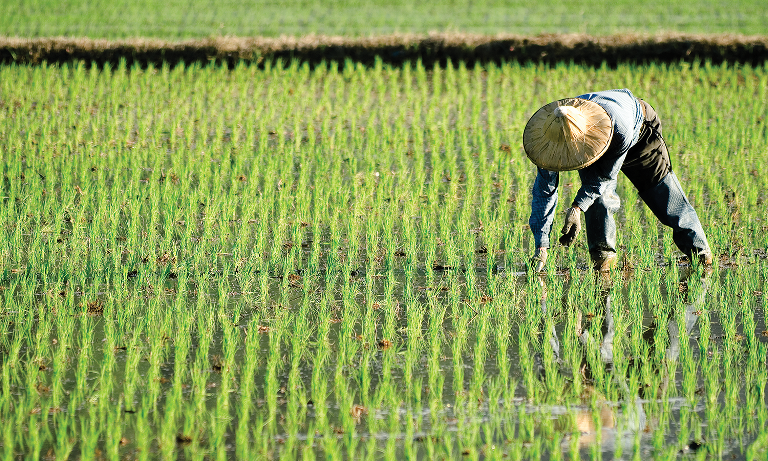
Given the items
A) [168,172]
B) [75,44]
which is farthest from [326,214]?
[75,44]

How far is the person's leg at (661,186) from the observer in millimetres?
4746

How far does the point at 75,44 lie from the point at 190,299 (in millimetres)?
7014

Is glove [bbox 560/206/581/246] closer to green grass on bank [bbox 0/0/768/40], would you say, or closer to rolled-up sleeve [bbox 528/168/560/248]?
rolled-up sleeve [bbox 528/168/560/248]

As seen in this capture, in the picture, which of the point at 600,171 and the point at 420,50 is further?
the point at 420,50

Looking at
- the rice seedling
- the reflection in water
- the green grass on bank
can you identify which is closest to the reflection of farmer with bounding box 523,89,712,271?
the rice seedling

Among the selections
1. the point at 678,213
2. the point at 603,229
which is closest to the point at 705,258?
the point at 678,213

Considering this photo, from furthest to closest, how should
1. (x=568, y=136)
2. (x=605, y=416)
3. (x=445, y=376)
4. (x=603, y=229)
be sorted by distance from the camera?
(x=603, y=229) < (x=568, y=136) < (x=445, y=376) < (x=605, y=416)

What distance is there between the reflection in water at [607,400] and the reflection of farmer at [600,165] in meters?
0.54

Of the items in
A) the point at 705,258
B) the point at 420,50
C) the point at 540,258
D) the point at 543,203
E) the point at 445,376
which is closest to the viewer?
the point at 445,376

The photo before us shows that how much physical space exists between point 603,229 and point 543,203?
559 mm

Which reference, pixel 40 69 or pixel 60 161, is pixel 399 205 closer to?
pixel 60 161

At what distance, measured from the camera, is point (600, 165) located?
4.40 m

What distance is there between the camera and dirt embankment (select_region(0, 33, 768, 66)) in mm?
10516

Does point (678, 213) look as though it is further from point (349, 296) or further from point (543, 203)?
point (349, 296)
